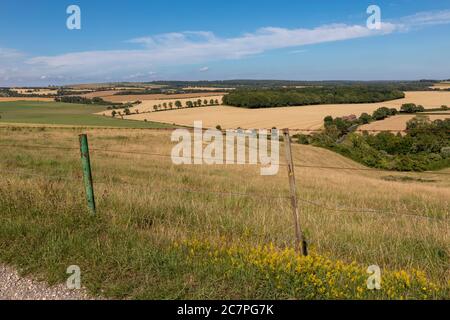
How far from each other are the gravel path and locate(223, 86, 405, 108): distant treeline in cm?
9860

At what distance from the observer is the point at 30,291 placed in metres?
3.94

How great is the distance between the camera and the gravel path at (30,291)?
151 inches

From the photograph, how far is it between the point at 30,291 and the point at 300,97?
365ft

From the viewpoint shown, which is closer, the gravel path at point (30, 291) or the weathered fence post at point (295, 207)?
the gravel path at point (30, 291)

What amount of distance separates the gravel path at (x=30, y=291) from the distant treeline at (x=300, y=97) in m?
98.6

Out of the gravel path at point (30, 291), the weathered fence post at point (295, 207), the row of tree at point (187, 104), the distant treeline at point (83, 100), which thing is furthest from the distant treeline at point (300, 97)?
the gravel path at point (30, 291)

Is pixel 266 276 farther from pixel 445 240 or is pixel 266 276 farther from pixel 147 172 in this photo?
pixel 147 172

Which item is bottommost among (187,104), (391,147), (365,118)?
(391,147)

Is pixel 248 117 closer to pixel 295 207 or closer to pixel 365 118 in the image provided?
pixel 365 118

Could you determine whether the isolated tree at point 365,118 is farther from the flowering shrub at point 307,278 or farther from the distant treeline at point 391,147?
the flowering shrub at point 307,278

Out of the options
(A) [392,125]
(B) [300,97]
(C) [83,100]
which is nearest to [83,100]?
(C) [83,100]

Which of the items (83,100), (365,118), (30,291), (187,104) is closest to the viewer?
(30,291)

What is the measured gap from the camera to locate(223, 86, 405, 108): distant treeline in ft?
336
